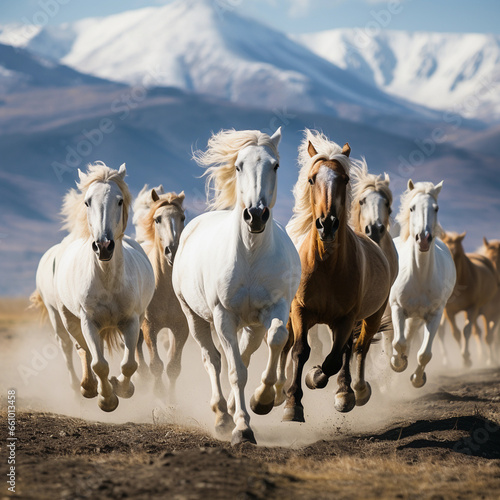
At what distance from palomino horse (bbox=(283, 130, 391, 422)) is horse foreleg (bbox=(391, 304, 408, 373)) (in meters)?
2.23

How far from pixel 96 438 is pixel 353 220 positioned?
4.47 m

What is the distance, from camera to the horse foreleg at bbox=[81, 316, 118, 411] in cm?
782

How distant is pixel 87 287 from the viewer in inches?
317

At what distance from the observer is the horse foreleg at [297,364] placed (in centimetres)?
752

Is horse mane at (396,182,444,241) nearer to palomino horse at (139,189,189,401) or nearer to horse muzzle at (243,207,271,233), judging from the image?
palomino horse at (139,189,189,401)

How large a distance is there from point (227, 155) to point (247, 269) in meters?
1.13

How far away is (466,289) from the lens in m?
17.1

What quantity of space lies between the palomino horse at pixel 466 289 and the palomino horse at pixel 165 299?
7077 mm

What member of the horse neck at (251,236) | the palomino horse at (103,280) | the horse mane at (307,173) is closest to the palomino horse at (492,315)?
the horse mane at (307,173)

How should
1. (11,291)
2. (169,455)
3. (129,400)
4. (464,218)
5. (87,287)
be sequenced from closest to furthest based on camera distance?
1. (169,455)
2. (87,287)
3. (129,400)
4. (11,291)
5. (464,218)

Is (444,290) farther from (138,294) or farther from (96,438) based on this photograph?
(96,438)

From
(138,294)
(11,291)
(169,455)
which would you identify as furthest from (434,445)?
(11,291)

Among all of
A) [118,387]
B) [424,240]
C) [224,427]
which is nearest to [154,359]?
[118,387]

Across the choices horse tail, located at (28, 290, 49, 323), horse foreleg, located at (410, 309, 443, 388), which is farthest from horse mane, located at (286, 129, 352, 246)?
horse tail, located at (28, 290, 49, 323)
